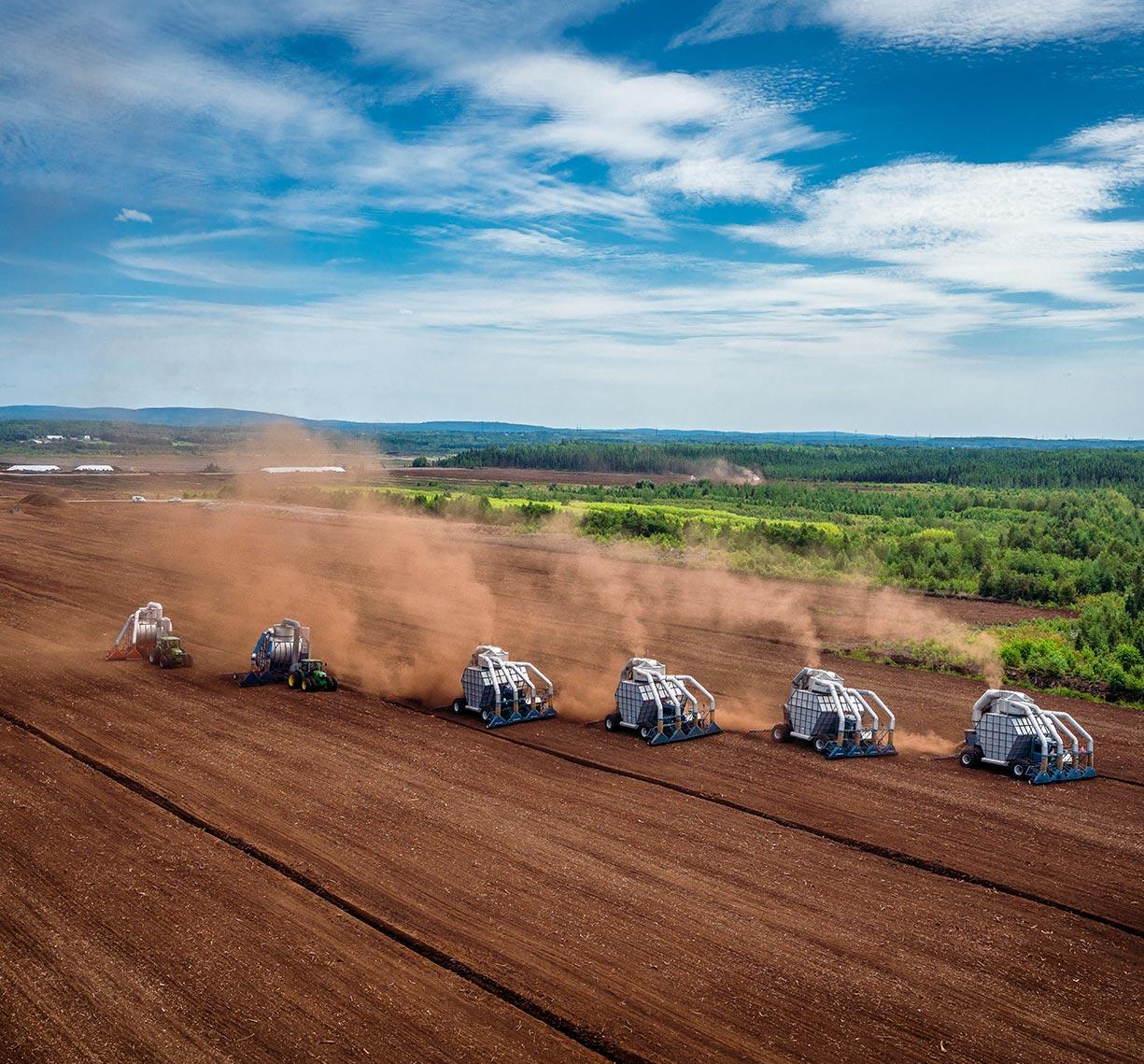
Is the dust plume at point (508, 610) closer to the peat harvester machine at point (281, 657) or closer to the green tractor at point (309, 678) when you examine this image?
the green tractor at point (309, 678)

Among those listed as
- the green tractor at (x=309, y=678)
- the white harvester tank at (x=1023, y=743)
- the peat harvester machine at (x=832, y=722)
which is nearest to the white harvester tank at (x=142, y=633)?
the green tractor at (x=309, y=678)

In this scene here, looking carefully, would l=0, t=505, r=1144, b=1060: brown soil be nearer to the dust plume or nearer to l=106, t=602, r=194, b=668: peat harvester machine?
the dust plume

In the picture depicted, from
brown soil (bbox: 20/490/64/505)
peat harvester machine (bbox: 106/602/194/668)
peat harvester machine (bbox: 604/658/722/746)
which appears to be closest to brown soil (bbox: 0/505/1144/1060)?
peat harvester machine (bbox: 604/658/722/746)

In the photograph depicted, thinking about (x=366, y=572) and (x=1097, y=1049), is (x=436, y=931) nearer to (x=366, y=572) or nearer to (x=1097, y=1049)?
(x=1097, y=1049)

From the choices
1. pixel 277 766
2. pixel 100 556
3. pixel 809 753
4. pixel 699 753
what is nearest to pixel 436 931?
pixel 277 766

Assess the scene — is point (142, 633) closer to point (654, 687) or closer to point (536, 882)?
point (654, 687)

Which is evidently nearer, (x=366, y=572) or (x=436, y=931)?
(x=436, y=931)

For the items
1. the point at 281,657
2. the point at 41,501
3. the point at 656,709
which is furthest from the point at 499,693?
the point at 41,501
